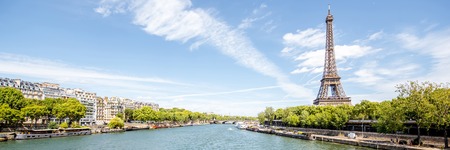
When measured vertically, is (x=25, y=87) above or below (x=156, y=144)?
above

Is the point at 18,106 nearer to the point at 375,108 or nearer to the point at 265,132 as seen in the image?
the point at 265,132

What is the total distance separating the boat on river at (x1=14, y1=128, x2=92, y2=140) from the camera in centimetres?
6628

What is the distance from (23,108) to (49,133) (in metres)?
8.64

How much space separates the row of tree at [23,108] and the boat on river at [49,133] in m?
4.60

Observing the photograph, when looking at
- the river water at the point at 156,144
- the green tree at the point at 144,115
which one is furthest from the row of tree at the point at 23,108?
the green tree at the point at 144,115

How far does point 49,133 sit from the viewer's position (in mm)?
75750

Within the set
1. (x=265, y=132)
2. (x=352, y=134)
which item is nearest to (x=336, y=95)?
(x=265, y=132)

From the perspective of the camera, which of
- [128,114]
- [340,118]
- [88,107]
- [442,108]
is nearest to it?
[442,108]

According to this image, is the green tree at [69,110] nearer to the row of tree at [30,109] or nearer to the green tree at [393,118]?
the row of tree at [30,109]

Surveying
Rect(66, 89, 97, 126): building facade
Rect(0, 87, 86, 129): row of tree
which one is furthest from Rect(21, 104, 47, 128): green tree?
Rect(66, 89, 97, 126): building facade

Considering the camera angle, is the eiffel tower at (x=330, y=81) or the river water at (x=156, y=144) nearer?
the river water at (x=156, y=144)

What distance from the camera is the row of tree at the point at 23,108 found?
70.4 m

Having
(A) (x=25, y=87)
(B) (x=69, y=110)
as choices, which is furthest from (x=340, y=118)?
(A) (x=25, y=87)

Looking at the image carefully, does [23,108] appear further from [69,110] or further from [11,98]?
[69,110]
